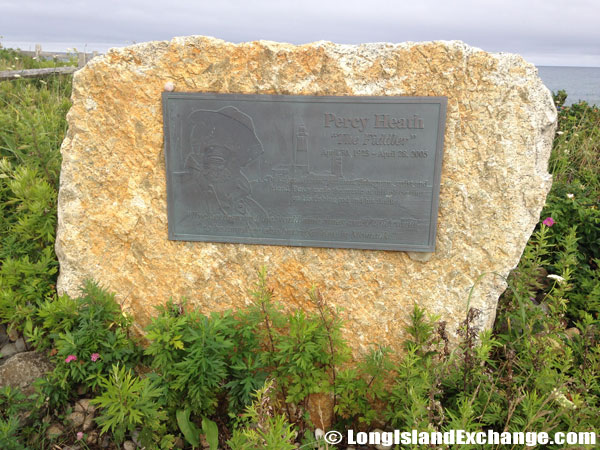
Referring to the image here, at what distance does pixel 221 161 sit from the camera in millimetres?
3027

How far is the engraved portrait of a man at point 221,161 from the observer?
2973mm

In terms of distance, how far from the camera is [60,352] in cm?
290

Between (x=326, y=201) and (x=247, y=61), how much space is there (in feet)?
3.38

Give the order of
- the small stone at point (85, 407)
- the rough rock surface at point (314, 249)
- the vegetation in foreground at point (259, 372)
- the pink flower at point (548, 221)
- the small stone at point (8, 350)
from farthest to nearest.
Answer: the pink flower at point (548, 221), the small stone at point (8, 350), the small stone at point (85, 407), the rough rock surface at point (314, 249), the vegetation in foreground at point (259, 372)

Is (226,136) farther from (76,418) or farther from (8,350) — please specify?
(8,350)

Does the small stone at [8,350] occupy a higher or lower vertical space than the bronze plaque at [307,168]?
lower

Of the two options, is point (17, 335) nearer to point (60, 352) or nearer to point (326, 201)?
point (60, 352)

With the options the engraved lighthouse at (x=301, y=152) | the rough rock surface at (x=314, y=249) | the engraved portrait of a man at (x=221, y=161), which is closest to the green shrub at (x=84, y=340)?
the rough rock surface at (x=314, y=249)

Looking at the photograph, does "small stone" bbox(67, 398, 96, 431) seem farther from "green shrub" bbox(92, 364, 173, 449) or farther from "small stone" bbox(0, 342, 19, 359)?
"small stone" bbox(0, 342, 19, 359)

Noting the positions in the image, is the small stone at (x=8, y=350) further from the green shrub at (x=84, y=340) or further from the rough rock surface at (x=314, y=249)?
the rough rock surface at (x=314, y=249)

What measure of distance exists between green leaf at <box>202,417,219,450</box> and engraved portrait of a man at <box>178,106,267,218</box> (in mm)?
1352

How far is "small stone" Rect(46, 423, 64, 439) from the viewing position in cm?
290

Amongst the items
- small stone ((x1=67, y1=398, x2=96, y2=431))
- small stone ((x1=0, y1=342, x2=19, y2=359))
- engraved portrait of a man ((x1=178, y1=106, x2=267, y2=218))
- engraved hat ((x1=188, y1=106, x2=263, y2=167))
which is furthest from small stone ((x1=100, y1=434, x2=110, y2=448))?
engraved hat ((x1=188, y1=106, x2=263, y2=167))

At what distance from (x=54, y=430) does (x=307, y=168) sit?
237cm
